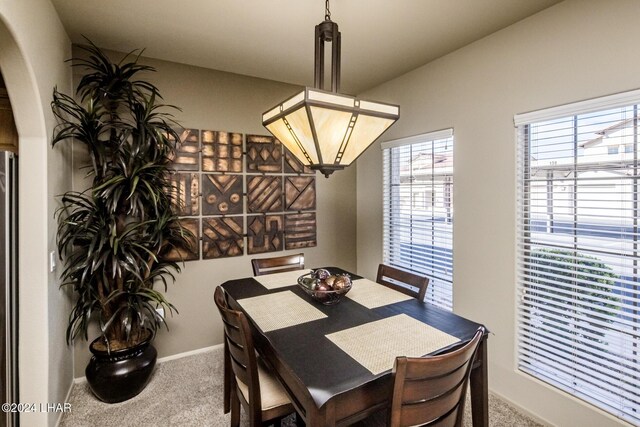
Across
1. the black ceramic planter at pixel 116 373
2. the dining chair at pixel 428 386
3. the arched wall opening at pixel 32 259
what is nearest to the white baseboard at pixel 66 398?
the black ceramic planter at pixel 116 373

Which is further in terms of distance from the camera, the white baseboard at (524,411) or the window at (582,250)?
the white baseboard at (524,411)

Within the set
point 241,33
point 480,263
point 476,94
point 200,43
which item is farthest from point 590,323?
point 200,43

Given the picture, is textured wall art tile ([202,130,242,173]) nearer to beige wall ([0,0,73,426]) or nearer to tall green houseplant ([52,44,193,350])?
tall green houseplant ([52,44,193,350])

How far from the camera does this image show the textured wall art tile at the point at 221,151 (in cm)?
310

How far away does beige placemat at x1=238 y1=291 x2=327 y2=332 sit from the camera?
1.69m

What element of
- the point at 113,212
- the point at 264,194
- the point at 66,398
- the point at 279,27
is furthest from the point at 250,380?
the point at 279,27

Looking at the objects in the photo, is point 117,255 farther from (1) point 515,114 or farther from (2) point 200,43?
(1) point 515,114

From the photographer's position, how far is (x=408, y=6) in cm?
210

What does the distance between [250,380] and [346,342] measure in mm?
483

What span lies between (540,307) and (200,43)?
320 centimetres

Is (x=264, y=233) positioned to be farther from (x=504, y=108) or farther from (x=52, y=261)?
(x=504, y=108)

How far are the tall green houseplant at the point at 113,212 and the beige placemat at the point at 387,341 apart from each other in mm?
1610

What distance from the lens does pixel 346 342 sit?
1.46 m

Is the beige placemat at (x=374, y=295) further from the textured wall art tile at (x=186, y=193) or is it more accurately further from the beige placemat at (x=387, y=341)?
the textured wall art tile at (x=186, y=193)
